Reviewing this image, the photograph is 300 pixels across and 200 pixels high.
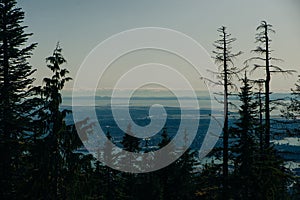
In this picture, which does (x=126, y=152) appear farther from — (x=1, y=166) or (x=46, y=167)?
(x=46, y=167)

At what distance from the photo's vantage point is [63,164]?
12.4 m

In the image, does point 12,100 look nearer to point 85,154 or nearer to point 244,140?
point 85,154

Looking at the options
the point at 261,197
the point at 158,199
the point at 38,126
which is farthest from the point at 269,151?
the point at 158,199

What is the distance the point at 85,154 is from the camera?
12.4 m

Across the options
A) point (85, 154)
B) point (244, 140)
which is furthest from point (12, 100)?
point (244, 140)

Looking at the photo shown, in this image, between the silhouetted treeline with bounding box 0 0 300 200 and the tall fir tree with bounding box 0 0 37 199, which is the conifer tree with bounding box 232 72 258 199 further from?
the tall fir tree with bounding box 0 0 37 199

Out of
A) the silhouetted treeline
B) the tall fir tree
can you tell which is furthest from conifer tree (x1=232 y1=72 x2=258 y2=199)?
the tall fir tree

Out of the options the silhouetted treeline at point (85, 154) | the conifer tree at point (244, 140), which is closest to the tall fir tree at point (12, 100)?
the silhouetted treeline at point (85, 154)

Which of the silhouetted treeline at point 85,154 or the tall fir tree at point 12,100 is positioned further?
the tall fir tree at point 12,100

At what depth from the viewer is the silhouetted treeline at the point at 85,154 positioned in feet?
39.6

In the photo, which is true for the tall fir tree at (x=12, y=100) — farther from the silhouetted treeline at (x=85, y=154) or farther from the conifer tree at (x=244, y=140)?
the conifer tree at (x=244, y=140)

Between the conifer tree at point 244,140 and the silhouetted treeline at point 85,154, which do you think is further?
the conifer tree at point 244,140

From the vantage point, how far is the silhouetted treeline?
12.1 metres

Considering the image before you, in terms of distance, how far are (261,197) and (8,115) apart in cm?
1358
